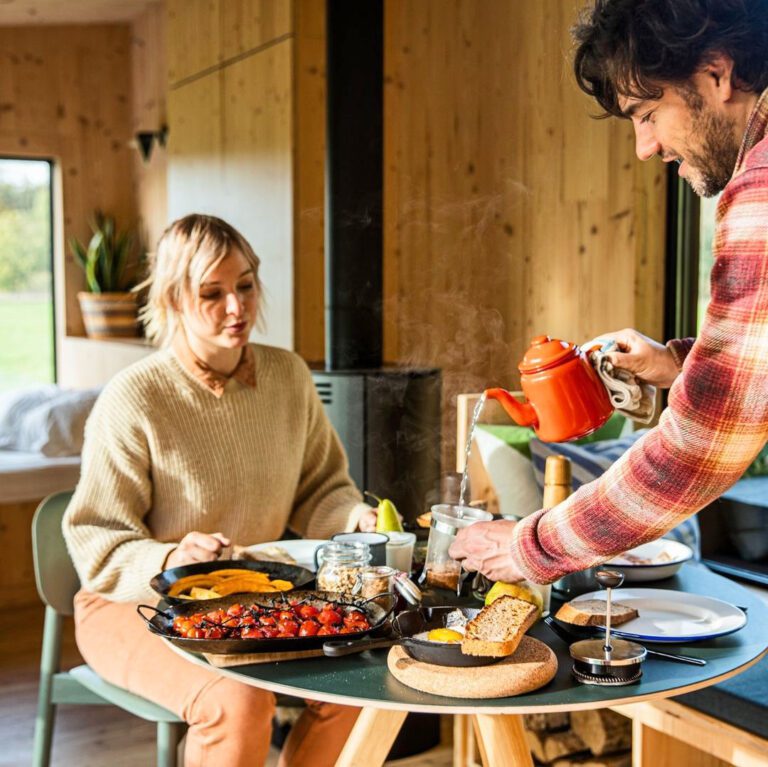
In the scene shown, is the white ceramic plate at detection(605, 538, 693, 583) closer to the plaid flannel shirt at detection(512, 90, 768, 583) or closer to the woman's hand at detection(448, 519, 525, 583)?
the woman's hand at detection(448, 519, 525, 583)

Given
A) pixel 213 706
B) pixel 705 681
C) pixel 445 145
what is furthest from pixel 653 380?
pixel 445 145

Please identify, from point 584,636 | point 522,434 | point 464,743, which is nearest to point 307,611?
point 584,636

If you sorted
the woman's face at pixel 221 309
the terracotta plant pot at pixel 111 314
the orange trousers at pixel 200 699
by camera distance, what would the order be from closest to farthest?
the orange trousers at pixel 200 699
the woman's face at pixel 221 309
the terracotta plant pot at pixel 111 314

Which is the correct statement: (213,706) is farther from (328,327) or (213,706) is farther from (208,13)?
(208,13)

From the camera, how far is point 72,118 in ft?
21.3

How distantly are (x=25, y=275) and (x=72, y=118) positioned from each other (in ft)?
3.27

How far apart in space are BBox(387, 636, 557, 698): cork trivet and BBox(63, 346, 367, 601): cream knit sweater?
2.39ft

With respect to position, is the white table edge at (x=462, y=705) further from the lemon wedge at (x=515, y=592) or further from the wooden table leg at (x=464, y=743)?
the wooden table leg at (x=464, y=743)

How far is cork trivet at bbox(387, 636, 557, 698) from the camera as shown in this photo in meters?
1.33

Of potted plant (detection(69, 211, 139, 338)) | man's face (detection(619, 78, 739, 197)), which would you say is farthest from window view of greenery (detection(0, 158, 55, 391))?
man's face (detection(619, 78, 739, 197))

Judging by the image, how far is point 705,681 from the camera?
1401 mm

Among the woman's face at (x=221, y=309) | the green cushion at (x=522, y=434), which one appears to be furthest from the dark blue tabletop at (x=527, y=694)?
the green cushion at (x=522, y=434)

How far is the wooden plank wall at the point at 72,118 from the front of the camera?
6309 mm

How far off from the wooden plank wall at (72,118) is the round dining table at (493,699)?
5379mm
